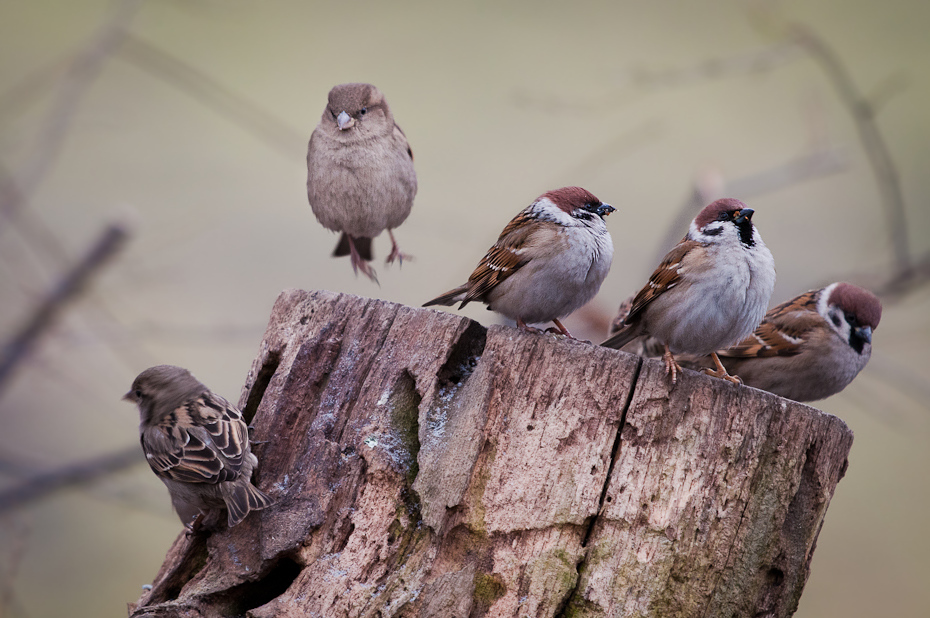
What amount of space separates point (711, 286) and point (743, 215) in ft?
1.06

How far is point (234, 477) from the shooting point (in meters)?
2.46

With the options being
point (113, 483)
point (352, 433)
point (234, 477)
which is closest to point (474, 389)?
point (352, 433)

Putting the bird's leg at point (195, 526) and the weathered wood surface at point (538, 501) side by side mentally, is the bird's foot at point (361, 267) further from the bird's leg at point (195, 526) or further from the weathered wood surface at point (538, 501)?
the bird's leg at point (195, 526)

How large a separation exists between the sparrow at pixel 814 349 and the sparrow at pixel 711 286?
3.18 feet

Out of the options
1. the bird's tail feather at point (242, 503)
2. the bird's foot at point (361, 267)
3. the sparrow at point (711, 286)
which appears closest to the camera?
the bird's tail feather at point (242, 503)

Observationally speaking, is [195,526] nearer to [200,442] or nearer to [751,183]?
[200,442]

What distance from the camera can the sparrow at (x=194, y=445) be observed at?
2.45m

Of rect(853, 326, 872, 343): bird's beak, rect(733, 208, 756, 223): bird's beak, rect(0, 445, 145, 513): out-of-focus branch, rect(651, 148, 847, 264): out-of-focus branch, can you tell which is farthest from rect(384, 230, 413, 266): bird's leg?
rect(853, 326, 872, 343): bird's beak

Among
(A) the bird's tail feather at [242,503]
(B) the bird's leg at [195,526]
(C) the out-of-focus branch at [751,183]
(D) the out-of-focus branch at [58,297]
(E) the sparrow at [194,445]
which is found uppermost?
(C) the out-of-focus branch at [751,183]

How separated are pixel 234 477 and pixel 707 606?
57.5 inches

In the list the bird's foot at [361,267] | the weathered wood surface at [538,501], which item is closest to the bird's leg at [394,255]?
the bird's foot at [361,267]

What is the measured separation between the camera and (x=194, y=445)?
278 centimetres

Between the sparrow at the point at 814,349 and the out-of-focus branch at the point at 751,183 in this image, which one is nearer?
the sparrow at the point at 814,349

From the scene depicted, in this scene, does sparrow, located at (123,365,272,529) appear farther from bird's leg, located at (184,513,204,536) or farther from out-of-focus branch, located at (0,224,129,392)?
Answer: out-of-focus branch, located at (0,224,129,392)
